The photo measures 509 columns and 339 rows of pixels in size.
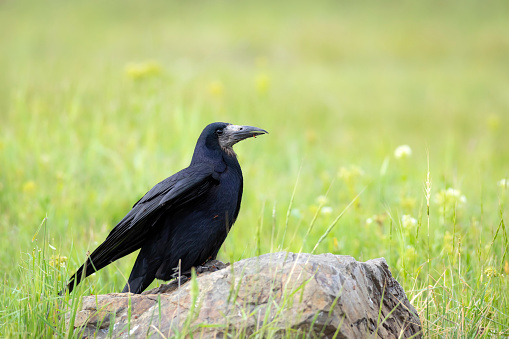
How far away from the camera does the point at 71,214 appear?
4.82 meters

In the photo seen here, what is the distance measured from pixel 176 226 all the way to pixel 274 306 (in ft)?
3.30

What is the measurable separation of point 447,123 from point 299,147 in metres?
4.47

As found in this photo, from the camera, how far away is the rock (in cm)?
206

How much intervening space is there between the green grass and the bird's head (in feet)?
2.19

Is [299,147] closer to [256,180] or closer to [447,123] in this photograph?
[256,180]

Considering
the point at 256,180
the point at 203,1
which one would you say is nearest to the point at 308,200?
the point at 256,180

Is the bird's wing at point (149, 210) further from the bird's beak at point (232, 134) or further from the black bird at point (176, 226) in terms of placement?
the bird's beak at point (232, 134)

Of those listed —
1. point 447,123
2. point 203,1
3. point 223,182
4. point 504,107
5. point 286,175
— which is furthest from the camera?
point 203,1

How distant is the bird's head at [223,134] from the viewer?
345 cm

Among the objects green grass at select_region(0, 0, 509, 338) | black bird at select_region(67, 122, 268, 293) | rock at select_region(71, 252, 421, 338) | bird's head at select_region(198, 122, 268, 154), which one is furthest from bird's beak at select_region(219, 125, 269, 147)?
rock at select_region(71, 252, 421, 338)

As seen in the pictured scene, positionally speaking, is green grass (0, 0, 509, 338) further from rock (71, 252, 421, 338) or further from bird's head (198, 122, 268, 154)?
bird's head (198, 122, 268, 154)

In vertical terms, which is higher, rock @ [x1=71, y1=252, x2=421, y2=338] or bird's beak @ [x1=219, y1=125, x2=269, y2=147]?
bird's beak @ [x1=219, y1=125, x2=269, y2=147]

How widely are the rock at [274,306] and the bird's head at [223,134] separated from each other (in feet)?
3.82

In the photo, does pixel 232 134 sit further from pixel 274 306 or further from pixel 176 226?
pixel 274 306
